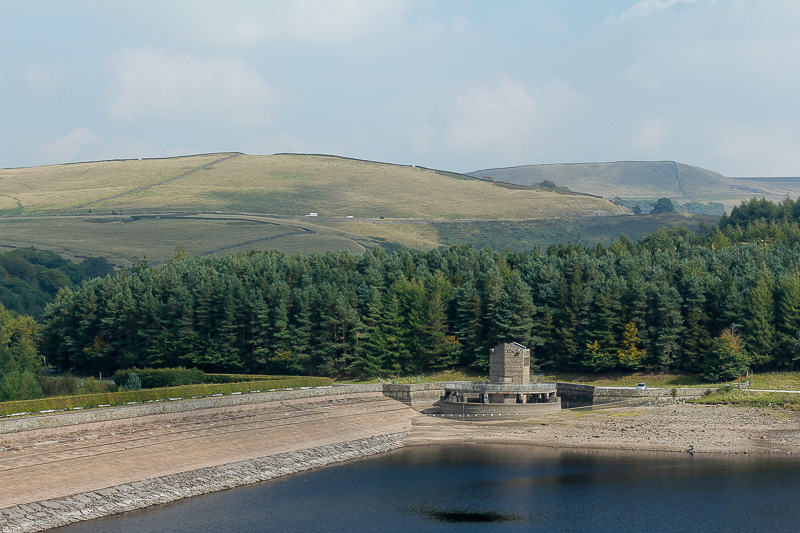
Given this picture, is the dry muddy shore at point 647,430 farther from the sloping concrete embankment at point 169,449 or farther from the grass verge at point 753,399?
the sloping concrete embankment at point 169,449

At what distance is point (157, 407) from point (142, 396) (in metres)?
3.80

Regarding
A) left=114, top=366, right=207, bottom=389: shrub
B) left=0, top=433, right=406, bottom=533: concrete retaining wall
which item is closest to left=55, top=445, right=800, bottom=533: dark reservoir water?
left=0, top=433, right=406, bottom=533: concrete retaining wall

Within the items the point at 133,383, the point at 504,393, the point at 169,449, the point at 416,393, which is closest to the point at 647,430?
the point at 504,393

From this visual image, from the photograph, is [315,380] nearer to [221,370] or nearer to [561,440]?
[221,370]

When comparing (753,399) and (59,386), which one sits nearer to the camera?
(753,399)

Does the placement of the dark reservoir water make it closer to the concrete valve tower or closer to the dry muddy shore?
the dry muddy shore

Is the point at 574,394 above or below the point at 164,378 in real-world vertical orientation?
below

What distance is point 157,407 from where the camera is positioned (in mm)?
74688

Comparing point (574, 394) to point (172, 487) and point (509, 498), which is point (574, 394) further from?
point (172, 487)

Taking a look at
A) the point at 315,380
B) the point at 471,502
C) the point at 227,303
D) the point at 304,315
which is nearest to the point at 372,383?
the point at 315,380

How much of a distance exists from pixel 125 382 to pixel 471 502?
47635 millimetres

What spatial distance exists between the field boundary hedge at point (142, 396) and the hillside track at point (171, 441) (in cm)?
343

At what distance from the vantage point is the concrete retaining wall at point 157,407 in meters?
63.8

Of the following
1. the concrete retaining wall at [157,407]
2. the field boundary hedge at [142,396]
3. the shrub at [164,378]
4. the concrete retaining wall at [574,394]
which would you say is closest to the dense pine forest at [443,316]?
the concrete retaining wall at [574,394]
